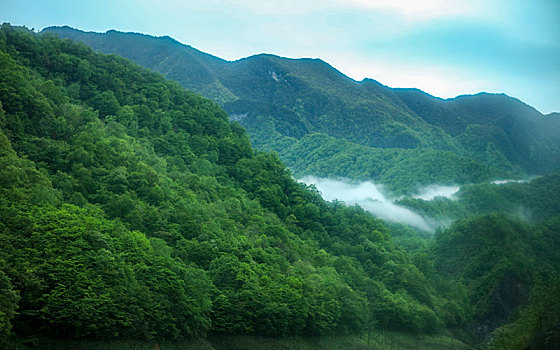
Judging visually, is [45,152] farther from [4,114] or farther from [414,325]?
[414,325]

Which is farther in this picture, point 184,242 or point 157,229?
point 184,242

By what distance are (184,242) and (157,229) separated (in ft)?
13.6

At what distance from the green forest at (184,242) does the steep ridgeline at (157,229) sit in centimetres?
27

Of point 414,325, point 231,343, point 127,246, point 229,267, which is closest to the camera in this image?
point 127,246

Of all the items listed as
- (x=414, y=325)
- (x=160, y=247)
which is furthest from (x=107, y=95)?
(x=414, y=325)

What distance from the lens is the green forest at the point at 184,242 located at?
55.8 m

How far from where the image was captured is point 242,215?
10331cm

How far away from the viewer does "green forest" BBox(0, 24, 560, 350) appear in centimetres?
5578

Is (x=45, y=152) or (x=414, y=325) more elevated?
(x=45, y=152)

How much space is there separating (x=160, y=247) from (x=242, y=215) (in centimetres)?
3259

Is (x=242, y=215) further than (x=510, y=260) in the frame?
No

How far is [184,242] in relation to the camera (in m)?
78.8

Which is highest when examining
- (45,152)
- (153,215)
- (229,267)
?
(45,152)

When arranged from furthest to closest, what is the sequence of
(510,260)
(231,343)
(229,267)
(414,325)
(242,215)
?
1. (510,260)
2. (414,325)
3. (242,215)
4. (229,267)
5. (231,343)
